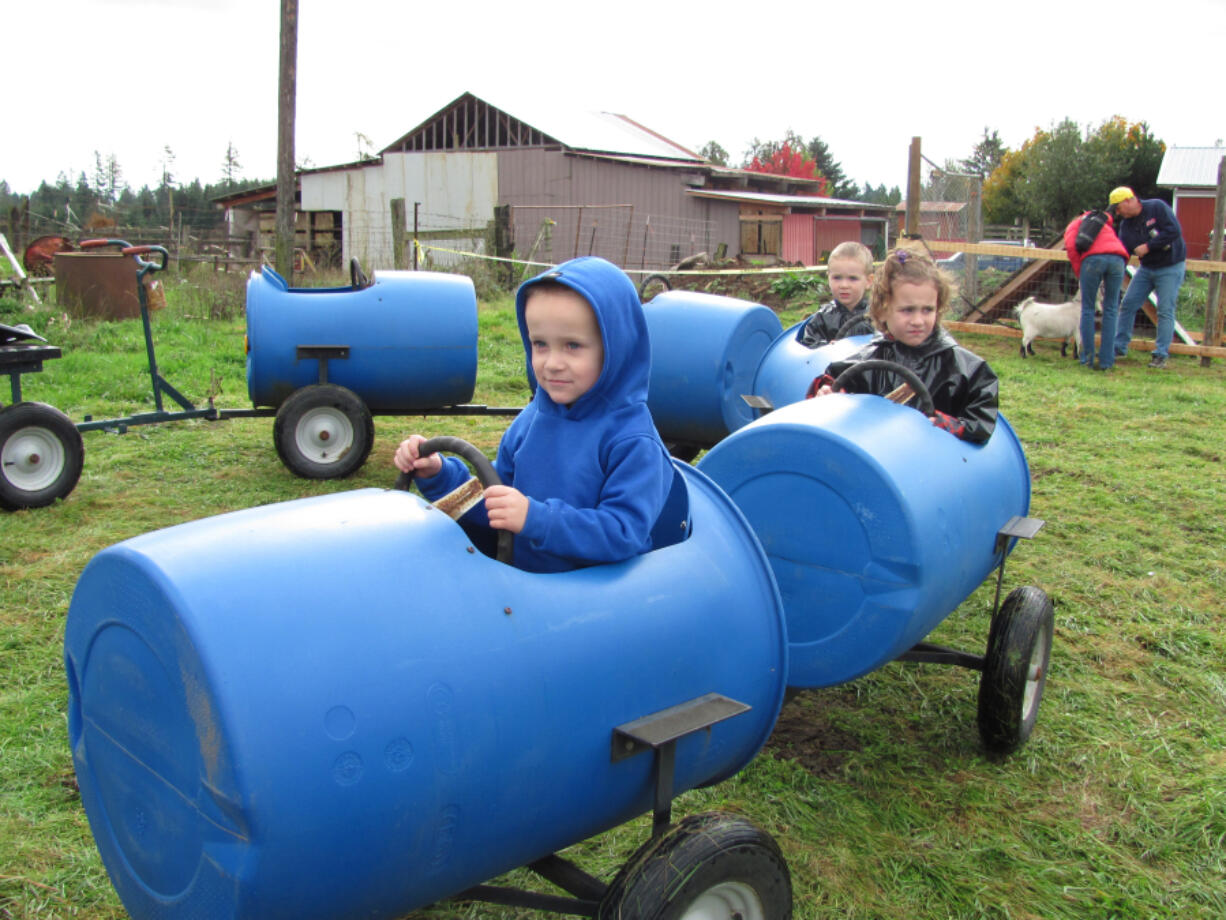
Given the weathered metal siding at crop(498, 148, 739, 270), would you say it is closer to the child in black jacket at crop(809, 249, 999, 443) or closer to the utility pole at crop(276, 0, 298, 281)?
the utility pole at crop(276, 0, 298, 281)

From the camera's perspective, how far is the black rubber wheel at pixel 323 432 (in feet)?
20.6

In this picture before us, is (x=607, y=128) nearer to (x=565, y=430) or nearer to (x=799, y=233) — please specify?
(x=799, y=233)

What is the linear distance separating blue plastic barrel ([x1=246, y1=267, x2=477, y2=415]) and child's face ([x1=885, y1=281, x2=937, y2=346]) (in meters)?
3.38

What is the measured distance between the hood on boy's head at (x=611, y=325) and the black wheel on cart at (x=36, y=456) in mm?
4511

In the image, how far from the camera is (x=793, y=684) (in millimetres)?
3111

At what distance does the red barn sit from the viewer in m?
35.2

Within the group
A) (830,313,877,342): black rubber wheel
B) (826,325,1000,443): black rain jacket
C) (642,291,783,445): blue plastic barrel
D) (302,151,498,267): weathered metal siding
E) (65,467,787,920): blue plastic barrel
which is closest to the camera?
(65,467,787,920): blue plastic barrel

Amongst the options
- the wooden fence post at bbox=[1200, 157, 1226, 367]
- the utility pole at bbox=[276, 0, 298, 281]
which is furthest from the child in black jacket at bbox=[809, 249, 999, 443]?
the wooden fence post at bbox=[1200, 157, 1226, 367]

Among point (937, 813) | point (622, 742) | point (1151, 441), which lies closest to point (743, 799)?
point (937, 813)

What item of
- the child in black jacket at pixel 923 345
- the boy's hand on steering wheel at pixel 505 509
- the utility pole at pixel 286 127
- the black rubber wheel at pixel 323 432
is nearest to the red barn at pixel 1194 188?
the utility pole at pixel 286 127

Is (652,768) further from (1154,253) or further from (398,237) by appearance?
(398,237)

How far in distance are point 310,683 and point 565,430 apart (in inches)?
36.7

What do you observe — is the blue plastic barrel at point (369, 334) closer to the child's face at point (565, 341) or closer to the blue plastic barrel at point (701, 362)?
the blue plastic barrel at point (701, 362)

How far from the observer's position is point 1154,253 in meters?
11.7
